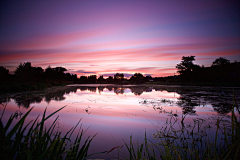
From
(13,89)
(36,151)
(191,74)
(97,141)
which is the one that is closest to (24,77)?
(13,89)

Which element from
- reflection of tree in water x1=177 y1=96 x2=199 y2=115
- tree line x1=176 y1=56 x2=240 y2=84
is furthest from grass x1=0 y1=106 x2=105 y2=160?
tree line x1=176 y1=56 x2=240 y2=84

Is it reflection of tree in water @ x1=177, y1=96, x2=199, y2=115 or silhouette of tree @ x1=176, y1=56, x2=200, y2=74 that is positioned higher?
silhouette of tree @ x1=176, y1=56, x2=200, y2=74

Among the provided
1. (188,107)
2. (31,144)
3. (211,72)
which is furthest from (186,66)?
(31,144)

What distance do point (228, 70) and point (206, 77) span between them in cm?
606

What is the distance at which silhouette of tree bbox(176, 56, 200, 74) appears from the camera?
5053 centimetres

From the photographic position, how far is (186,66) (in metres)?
51.1

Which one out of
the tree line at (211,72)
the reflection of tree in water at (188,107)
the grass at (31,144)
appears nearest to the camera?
the grass at (31,144)

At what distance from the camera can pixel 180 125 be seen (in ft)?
16.8

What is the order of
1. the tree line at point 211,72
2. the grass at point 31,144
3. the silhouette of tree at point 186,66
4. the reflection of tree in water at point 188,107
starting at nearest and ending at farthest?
the grass at point 31,144 < the reflection of tree in water at point 188,107 < the tree line at point 211,72 < the silhouette of tree at point 186,66

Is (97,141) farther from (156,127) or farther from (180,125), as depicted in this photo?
(180,125)

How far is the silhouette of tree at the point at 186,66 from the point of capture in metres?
50.5

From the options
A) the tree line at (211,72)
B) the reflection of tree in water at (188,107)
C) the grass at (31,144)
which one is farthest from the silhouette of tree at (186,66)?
the grass at (31,144)

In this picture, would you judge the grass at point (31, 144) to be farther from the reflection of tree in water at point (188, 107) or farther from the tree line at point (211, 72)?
the tree line at point (211, 72)

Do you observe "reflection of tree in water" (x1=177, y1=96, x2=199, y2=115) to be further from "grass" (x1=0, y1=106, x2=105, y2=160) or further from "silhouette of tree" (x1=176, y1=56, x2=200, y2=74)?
"silhouette of tree" (x1=176, y1=56, x2=200, y2=74)
